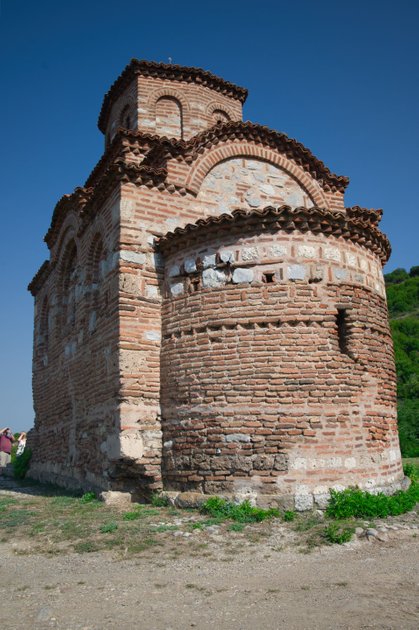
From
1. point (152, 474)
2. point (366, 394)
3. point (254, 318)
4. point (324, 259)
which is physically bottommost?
point (152, 474)

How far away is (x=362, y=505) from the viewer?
661 centimetres

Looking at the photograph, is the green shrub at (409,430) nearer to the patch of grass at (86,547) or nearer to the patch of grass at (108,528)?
the patch of grass at (108,528)

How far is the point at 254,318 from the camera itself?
7395 millimetres

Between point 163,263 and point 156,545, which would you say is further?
point 163,263

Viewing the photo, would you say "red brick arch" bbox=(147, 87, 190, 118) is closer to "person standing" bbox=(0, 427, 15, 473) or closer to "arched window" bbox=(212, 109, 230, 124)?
"arched window" bbox=(212, 109, 230, 124)

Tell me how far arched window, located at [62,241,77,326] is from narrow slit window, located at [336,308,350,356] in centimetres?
614

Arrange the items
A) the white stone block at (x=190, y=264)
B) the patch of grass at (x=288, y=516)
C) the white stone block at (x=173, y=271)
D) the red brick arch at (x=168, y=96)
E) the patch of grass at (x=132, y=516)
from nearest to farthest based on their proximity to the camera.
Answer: the patch of grass at (x=288, y=516) → the patch of grass at (x=132, y=516) → the white stone block at (x=190, y=264) → the white stone block at (x=173, y=271) → the red brick arch at (x=168, y=96)

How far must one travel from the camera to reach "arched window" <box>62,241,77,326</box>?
1148 cm

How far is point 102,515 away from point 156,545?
160 centimetres

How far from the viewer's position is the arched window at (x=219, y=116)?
1325cm

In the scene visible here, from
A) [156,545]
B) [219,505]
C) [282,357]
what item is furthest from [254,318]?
[156,545]

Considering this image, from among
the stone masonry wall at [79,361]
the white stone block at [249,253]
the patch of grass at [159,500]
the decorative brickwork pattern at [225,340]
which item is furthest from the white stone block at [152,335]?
the patch of grass at [159,500]

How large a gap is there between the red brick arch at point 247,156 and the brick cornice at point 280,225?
Answer: 1551 millimetres

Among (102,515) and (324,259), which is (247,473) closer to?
(102,515)
